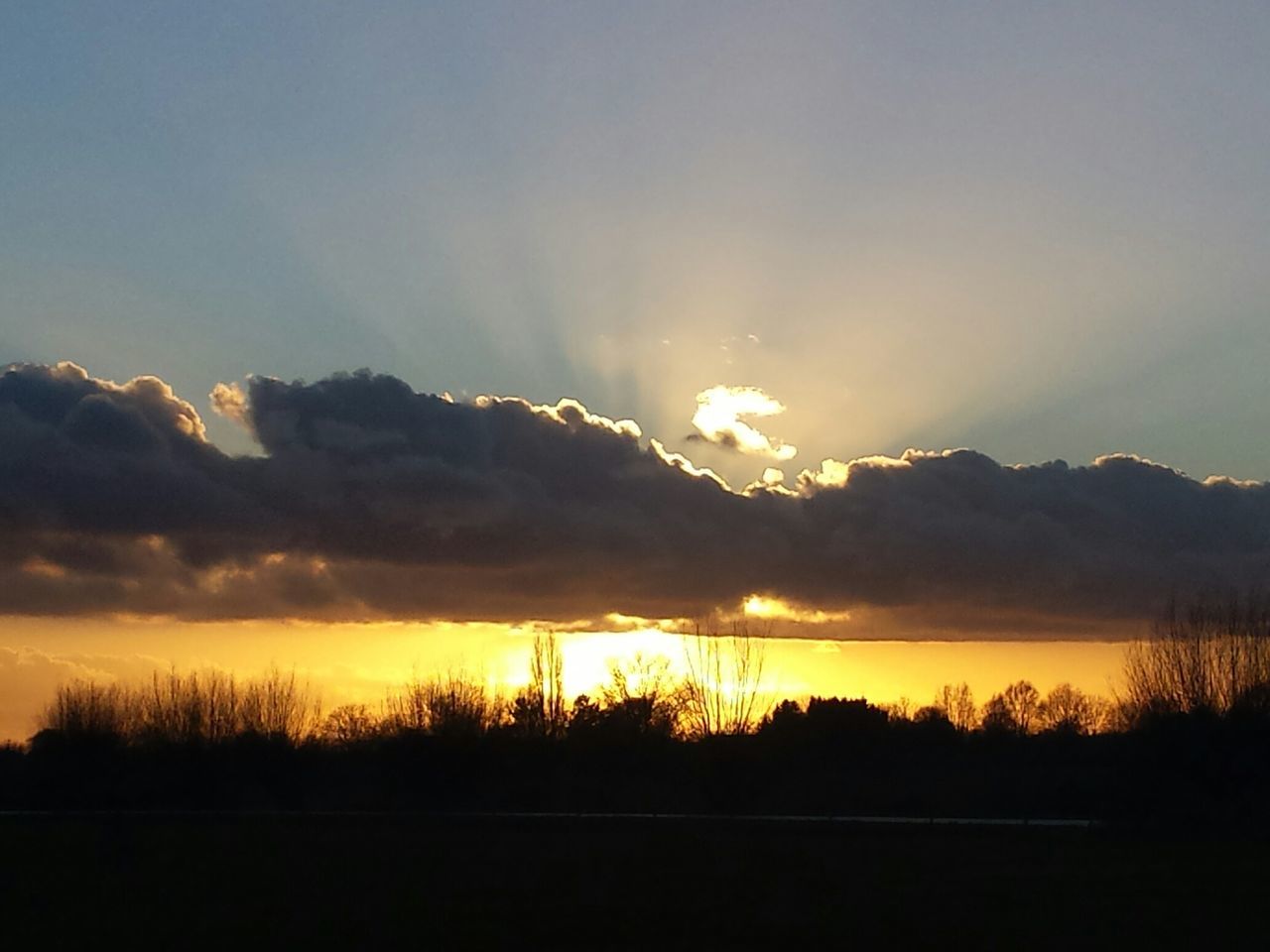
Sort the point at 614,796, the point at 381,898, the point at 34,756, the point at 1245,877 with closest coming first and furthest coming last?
the point at 381,898, the point at 1245,877, the point at 614,796, the point at 34,756

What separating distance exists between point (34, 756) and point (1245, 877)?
66.8 meters

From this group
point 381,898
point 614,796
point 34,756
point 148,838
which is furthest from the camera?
point 34,756

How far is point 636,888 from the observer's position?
28.2m

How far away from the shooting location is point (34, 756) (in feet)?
258

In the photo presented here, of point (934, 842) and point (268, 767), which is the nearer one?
point (934, 842)

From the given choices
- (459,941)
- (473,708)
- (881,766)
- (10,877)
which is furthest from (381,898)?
(473,708)

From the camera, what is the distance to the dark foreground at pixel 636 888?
2253 centimetres

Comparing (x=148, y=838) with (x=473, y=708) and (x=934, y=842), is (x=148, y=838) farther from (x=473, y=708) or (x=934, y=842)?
(x=473, y=708)

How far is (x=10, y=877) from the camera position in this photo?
3147cm

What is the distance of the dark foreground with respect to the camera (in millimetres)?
22531

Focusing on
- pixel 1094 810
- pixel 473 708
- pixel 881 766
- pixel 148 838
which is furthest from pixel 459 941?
pixel 473 708

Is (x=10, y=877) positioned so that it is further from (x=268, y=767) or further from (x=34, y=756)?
(x=34, y=756)

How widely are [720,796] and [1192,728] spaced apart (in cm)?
2012

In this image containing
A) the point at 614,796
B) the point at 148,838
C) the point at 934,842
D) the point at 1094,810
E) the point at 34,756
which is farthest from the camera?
the point at 34,756
